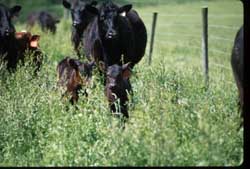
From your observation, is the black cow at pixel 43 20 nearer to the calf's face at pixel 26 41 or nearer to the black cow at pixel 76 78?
the calf's face at pixel 26 41

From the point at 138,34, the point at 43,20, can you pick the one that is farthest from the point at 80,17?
the point at 43,20

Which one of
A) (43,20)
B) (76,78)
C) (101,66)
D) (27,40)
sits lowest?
(43,20)

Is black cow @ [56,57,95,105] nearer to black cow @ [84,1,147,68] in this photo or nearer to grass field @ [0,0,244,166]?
grass field @ [0,0,244,166]

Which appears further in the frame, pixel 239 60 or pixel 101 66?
pixel 101 66

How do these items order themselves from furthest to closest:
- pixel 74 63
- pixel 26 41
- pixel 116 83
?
pixel 26 41, pixel 74 63, pixel 116 83

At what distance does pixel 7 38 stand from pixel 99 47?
5.00ft

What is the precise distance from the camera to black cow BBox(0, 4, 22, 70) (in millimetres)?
10766

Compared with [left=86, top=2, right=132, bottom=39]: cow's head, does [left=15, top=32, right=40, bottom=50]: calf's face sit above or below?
below

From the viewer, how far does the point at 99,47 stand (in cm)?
1087

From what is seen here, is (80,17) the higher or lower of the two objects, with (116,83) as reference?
higher

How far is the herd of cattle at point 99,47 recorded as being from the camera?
8578 millimetres

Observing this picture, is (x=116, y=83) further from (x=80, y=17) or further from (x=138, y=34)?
(x=80, y=17)

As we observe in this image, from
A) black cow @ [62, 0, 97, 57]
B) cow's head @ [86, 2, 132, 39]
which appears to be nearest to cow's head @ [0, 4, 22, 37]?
cow's head @ [86, 2, 132, 39]
